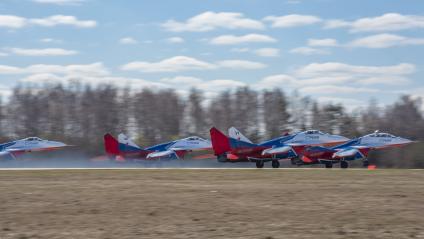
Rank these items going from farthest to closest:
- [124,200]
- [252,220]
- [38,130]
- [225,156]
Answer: [38,130]
[225,156]
[124,200]
[252,220]

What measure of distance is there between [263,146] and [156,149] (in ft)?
51.4

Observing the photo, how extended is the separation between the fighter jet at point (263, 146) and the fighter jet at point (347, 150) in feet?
2.08

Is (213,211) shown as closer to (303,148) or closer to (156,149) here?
(303,148)

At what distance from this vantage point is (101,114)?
4006 inches

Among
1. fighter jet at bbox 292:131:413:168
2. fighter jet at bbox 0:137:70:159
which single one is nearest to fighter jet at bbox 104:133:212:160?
fighter jet at bbox 0:137:70:159

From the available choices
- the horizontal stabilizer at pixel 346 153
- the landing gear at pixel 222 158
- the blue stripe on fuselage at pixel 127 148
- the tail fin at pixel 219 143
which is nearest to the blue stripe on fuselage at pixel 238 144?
the tail fin at pixel 219 143

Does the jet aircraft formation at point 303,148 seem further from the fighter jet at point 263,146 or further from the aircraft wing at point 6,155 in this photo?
the aircraft wing at point 6,155

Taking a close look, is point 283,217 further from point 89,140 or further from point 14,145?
point 89,140

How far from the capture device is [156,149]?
209ft

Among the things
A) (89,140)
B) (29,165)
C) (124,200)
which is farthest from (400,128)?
(124,200)

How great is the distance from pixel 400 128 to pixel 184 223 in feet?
257

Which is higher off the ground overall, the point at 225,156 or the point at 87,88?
the point at 87,88

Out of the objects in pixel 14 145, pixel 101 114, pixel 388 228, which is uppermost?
pixel 101 114

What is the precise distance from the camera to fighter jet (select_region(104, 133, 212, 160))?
6153 cm
